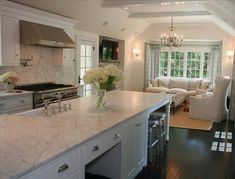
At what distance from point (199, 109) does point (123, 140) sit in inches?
193

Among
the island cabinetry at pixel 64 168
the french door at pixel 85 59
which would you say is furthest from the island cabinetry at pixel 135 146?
the french door at pixel 85 59

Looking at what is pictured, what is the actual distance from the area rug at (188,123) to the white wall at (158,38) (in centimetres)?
340

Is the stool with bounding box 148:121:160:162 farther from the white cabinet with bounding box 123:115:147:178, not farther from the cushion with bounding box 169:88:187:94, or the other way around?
the cushion with bounding box 169:88:187:94

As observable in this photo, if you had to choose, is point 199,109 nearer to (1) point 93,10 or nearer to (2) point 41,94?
(1) point 93,10

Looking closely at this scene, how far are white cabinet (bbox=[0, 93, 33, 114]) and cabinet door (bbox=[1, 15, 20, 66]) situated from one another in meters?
0.71

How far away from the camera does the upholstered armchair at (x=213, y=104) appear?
7.15 metres

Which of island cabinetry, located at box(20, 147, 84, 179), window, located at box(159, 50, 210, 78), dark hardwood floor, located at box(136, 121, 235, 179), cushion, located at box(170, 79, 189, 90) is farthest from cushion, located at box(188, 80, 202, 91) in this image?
island cabinetry, located at box(20, 147, 84, 179)

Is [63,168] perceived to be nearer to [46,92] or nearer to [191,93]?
[46,92]

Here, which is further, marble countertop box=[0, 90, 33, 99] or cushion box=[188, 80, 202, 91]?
cushion box=[188, 80, 202, 91]

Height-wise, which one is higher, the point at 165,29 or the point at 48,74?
the point at 165,29

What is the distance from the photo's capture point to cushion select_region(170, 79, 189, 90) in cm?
1054

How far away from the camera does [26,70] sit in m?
5.64

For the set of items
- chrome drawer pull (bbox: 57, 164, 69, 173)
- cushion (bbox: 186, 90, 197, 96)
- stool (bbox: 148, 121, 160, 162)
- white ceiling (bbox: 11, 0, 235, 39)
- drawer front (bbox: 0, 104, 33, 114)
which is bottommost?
stool (bbox: 148, 121, 160, 162)

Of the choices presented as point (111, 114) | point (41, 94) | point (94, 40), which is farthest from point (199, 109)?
point (111, 114)
